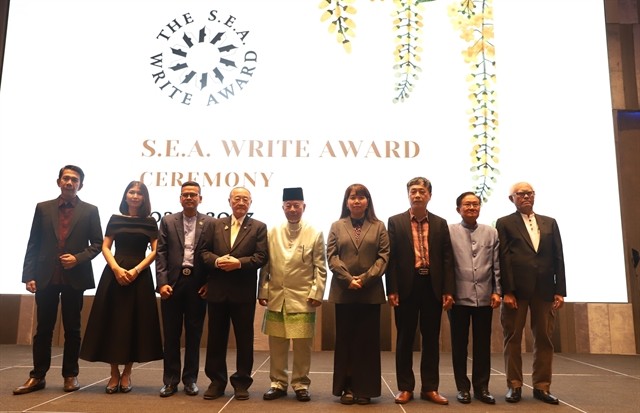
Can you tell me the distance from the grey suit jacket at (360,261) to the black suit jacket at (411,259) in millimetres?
75

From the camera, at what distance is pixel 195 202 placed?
3098mm

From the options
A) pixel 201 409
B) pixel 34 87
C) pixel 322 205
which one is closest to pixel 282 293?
pixel 201 409

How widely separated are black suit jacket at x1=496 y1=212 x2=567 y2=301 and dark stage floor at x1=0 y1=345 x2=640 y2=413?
1.96 ft

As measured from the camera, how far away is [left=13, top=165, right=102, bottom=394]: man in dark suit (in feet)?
9.77

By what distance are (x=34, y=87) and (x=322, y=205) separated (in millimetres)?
3021

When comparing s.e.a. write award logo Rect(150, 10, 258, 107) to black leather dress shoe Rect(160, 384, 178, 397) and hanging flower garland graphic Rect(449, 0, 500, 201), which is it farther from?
black leather dress shoe Rect(160, 384, 178, 397)

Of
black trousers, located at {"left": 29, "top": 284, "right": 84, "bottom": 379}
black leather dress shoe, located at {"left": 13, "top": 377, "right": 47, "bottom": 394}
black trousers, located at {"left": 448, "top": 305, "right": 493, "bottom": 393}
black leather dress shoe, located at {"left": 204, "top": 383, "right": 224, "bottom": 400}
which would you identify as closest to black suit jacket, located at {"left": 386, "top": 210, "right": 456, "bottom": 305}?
black trousers, located at {"left": 448, "top": 305, "right": 493, "bottom": 393}

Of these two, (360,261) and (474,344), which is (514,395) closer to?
(474,344)

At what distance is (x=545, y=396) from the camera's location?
113 inches

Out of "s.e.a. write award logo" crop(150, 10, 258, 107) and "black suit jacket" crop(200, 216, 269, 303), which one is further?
"s.e.a. write award logo" crop(150, 10, 258, 107)

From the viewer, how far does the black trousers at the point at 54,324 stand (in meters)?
2.98

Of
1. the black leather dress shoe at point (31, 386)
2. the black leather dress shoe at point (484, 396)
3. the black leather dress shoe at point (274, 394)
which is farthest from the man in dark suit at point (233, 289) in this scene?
the black leather dress shoe at point (484, 396)

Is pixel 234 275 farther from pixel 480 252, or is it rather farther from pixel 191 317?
pixel 480 252

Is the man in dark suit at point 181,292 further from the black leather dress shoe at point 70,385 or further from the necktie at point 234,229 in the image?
the black leather dress shoe at point 70,385
